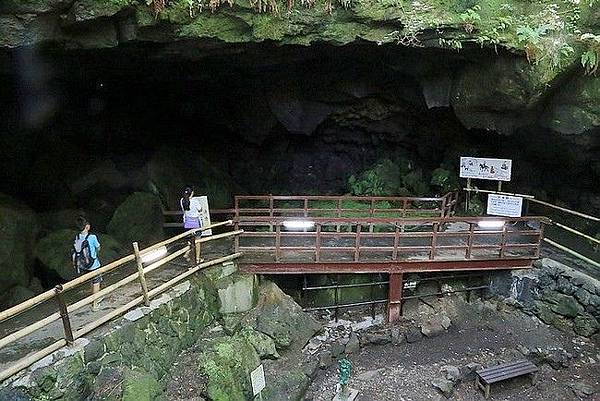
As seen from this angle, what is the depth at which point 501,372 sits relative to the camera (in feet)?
31.9

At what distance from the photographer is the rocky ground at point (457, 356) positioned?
31.7 ft

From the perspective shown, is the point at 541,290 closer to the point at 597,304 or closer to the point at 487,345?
the point at 597,304

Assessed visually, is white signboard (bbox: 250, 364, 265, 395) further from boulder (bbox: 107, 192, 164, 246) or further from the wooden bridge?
boulder (bbox: 107, 192, 164, 246)

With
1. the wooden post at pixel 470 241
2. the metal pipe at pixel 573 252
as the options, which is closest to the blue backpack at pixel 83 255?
the wooden post at pixel 470 241

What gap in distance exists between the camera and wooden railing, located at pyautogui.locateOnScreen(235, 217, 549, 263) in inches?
424

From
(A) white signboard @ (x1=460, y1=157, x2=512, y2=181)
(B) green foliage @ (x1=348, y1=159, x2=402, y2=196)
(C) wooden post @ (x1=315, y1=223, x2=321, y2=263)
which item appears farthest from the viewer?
(B) green foliage @ (x1=348, y1=159, x2=402, y2=196)

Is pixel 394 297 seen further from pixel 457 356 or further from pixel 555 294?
pixel 555 294

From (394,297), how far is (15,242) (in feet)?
28.5

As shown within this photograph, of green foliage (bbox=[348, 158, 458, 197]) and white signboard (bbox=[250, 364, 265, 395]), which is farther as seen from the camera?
green foliage (bbox=[348, 158, 458, 197])

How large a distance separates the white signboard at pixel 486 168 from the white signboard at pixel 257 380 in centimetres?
897

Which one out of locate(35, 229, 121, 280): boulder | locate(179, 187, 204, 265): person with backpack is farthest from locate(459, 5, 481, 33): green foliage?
locate(35, 229, 121, 280): boulder

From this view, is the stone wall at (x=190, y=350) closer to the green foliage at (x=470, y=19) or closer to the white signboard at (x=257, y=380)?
the white signboard at (x=257, y=380)

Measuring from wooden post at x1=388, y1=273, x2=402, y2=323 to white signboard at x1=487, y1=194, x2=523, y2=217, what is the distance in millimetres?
3604

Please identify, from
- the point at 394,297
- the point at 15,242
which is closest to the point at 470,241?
the point at 394,297
